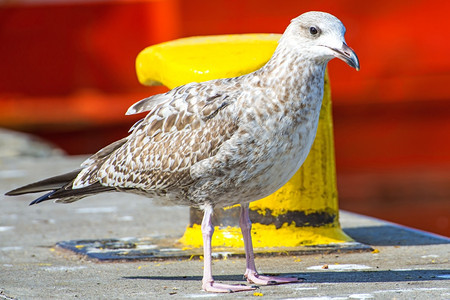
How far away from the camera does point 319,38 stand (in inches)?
176

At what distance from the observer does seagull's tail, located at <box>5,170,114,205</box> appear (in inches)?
199

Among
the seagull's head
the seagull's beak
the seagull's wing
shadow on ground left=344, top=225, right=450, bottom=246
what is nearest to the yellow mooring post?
shadow on ground left=344, top=225, right=450, bottom=246

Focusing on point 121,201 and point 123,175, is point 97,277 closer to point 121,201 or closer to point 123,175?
point 123,175

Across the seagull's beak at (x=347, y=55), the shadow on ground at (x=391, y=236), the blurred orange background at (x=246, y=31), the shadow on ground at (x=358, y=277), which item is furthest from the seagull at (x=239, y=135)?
the blurred orange background at (x=246, y=31)

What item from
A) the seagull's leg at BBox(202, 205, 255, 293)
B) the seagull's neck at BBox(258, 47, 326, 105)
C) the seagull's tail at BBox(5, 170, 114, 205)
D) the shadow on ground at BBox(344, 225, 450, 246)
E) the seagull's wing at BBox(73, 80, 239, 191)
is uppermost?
the seagull's neck at BBox(258, 47, 326, 105)

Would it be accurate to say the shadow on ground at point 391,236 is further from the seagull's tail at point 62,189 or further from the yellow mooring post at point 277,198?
the seagull's tail at point 62,189

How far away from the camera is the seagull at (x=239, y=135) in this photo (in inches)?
177

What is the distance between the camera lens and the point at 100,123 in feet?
41.2

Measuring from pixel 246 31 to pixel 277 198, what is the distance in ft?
21.7

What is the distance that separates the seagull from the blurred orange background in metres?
7.29

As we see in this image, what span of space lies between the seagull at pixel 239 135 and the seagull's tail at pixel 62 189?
0.11ft

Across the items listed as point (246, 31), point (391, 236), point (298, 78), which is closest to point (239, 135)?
point (298, 78)

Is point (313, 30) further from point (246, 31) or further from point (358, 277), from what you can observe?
point (246, 31)

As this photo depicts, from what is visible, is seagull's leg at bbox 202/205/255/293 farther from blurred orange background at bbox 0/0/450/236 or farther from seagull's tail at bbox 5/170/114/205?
blurred orange background at bbox 0/0/450/236
